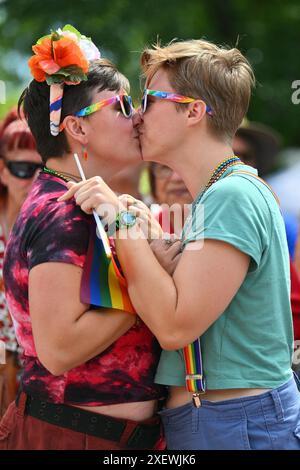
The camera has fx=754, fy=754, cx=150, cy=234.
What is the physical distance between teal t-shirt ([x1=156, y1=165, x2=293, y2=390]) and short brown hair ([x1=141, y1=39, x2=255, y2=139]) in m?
0.27

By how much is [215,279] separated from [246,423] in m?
0.51

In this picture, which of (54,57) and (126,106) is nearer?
(54,57)

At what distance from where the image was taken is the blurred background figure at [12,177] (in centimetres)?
418

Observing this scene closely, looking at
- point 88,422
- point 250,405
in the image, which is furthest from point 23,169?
point 250,405

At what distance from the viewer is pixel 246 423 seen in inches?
97.5

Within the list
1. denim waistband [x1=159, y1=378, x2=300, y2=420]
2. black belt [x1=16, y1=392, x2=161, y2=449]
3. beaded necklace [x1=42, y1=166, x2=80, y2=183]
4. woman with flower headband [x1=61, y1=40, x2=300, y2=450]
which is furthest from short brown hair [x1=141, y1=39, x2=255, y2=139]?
black belt [x1=16, y1=392, x2=161, y2=449]

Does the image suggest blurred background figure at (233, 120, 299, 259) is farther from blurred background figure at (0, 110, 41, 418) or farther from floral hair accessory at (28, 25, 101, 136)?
floral hair accessory at (28, 25, 101, 136)

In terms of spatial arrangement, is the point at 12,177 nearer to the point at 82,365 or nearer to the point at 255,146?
the point at 82,365

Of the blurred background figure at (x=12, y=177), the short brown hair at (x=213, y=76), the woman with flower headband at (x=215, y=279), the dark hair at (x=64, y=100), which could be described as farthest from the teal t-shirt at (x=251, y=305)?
the blurred background figure at (x=12, y=177)

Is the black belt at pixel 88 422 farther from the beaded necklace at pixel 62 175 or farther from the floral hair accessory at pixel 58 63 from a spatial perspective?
the floral hair accessory at pixel 58 63

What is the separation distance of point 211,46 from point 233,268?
86cm

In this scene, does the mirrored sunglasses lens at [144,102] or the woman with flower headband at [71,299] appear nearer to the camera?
the woman with flower headband at [71,299]

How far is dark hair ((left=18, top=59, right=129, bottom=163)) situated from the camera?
282 cm
